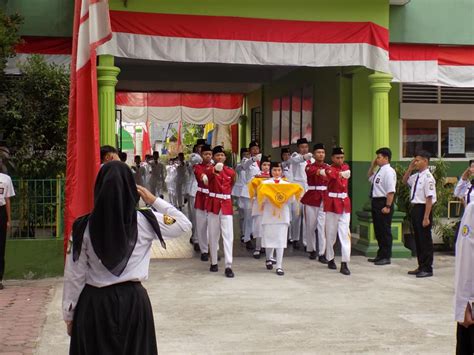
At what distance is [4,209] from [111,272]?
5.73 metres

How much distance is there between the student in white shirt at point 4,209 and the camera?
859cm

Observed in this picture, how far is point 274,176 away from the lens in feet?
32.7

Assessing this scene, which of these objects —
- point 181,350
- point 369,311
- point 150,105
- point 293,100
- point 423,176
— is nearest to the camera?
point 181,350

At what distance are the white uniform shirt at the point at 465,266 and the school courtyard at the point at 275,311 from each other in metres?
2.20

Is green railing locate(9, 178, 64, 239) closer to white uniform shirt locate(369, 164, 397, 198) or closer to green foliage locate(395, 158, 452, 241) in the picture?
white uniform shirt locate(369, 164, 397, 198)

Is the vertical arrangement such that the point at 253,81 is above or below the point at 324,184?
above

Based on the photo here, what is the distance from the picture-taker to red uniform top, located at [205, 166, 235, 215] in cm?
971

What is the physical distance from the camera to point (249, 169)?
12.8m

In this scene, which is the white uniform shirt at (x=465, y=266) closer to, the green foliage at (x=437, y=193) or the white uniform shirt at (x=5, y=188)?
the white uniform shirt at (x=5, y=188)

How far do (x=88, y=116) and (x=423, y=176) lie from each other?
5.30m

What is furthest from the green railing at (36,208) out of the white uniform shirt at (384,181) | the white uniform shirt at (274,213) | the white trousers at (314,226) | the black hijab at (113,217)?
the black hijab at (113,217)

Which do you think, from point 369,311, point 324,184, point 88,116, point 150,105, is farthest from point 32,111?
point 150,105

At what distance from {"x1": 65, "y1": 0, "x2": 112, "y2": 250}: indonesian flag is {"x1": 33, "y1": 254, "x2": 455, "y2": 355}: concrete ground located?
4.59ft

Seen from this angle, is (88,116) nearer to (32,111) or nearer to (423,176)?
(32,111)
